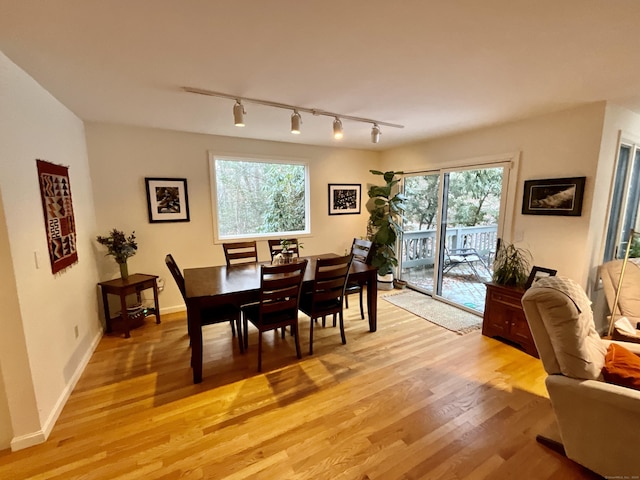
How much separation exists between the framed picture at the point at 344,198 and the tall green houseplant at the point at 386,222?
431mm

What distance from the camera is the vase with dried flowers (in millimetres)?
3182

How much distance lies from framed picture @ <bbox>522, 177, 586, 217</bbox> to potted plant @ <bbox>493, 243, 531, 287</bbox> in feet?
1.47

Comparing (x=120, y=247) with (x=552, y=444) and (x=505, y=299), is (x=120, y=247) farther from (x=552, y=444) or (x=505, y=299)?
(x=505, y=299)

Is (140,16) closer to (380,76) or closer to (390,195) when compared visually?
(380,76)

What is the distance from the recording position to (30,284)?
176 cm

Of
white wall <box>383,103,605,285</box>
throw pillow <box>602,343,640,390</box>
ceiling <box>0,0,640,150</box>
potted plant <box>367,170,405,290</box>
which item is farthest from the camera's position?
potted plant <box>367,170,405,290</box>

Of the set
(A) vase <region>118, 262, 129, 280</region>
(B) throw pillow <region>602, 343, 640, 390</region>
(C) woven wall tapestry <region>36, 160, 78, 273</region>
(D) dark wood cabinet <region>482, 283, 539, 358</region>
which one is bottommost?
(D) dark wood cabinet <region>482, 283, 539, 358</region>

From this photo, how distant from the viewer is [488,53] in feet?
5.54

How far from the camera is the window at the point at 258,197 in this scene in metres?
4.01

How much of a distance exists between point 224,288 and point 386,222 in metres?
2.93

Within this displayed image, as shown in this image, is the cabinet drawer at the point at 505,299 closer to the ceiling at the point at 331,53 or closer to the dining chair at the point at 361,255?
the dining chair at the point at 361,255

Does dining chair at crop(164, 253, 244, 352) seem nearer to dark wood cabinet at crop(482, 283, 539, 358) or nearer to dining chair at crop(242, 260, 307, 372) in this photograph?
dining chair at crop(242, 260, 307, 372)

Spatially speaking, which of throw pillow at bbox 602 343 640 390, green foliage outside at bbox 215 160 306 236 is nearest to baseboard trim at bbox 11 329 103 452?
green foliage outside at bbox 215 160 306 236

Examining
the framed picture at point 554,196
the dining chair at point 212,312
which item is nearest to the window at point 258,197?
the dining chair at point 212,312
